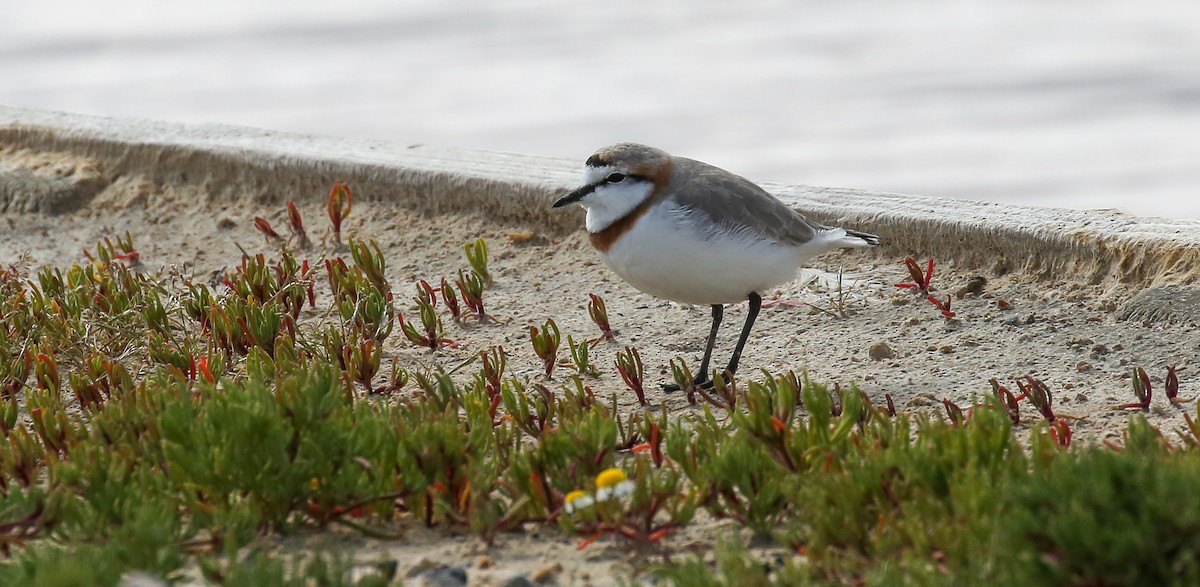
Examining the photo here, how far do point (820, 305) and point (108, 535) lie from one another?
3.30 metres

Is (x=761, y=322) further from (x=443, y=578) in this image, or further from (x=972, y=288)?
(x=443, y=578)

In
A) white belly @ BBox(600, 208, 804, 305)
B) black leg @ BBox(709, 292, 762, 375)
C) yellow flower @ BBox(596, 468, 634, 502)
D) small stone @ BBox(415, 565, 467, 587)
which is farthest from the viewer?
black leg @ BBox(709, 292, 762, 375)

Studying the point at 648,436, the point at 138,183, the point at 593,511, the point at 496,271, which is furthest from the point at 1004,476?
the point at 138,183

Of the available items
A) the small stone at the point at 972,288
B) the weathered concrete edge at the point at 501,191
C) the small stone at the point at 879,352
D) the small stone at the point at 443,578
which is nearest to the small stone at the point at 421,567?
the small stone at the point at 443,578

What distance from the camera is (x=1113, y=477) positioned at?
8.73ft

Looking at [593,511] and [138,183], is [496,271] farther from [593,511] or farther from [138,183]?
[593,511]

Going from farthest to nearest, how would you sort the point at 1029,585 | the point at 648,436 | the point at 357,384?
the point at 357,384 → the point at 648,436 → the point at 1029,585

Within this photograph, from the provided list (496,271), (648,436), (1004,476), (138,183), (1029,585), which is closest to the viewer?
(1029,585)

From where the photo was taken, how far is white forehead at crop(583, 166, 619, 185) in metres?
5.27

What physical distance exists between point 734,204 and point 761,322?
81 centimetres

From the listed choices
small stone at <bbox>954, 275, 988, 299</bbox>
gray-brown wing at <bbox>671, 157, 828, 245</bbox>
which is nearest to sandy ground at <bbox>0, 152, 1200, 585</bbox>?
small stone at <bbox>954, 275, 988, 299</bbox>

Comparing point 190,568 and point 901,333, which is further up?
point 901,333

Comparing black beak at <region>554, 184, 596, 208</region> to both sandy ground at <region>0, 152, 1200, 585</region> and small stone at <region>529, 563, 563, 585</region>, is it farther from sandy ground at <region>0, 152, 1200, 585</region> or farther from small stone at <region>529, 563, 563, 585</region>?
small stone at <region>529, 563, 563, 585</region>

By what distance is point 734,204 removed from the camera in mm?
5230
